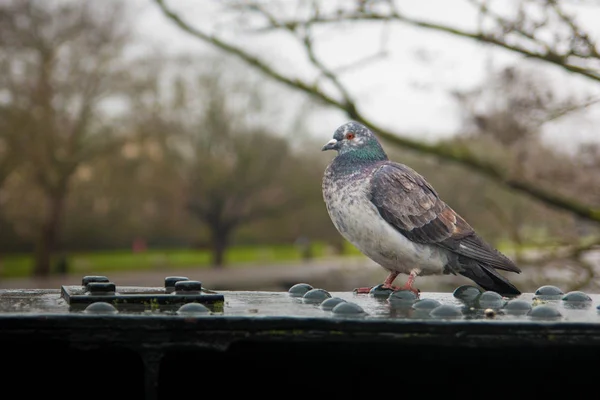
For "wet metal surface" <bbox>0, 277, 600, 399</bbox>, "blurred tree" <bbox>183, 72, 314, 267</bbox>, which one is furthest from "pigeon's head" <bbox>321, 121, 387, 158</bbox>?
"blurred tree" <bbox>183, 72, 314, 267</bbox>

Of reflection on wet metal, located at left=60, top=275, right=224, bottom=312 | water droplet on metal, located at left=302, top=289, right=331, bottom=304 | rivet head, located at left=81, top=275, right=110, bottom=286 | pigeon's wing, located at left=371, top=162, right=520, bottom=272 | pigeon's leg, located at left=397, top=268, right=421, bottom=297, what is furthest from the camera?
pigeon's wing, located at left=371, top=162, right=520, bottom=272

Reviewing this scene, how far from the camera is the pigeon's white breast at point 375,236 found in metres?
4.80

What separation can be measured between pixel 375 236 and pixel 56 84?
1301 inches

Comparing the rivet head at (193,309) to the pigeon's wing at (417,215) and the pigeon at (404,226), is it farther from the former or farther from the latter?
the pigeon's wing at (417,215)

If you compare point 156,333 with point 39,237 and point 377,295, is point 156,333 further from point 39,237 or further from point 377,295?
point 39,237

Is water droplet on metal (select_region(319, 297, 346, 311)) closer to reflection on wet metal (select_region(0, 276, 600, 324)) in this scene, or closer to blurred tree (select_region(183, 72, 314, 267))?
reflection on wet metal (select_region(0, 276, 600, 324))

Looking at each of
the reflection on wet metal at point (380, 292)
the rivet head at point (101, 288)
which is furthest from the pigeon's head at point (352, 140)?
the rivet head at point (101, 288)

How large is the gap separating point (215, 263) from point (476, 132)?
34730 millimetres

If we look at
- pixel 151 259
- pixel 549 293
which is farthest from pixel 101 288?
pixel 151 259

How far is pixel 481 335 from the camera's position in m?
2.80

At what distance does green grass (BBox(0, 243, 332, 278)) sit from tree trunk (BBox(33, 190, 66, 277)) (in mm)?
1104

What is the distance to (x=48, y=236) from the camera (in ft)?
129

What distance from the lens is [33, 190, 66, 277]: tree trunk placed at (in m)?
38.4

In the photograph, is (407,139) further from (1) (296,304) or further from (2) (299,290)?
(1) (296,304)
